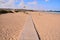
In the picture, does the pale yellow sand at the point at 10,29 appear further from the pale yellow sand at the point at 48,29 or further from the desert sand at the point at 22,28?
the pale yellow sand at the point at 48,29

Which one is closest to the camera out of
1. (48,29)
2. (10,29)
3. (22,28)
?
(10,29)

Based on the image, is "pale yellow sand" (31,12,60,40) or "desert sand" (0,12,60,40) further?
"pale yellow sand" (31,12,60,40)

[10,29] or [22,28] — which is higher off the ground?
[10,29]

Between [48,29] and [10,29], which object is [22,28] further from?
[48,29]

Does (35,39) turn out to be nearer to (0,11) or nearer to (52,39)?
(52,39)

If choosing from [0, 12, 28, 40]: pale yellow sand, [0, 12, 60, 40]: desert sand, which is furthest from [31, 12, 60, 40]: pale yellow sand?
[0, 12, 28, 40]: pale yellow sand

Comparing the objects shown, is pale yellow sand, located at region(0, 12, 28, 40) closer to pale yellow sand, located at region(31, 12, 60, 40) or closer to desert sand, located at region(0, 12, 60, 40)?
desert sand, located at region(0, 12, 60, 40)

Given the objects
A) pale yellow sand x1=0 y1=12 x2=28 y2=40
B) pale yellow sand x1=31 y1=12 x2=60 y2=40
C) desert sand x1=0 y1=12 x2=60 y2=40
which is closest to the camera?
pale yellow sand x1=0 y1=12 x2=28 y2=40

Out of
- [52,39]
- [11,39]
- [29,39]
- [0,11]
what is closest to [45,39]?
[52,39]

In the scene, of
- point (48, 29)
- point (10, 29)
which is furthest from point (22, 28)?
point (48, 29)

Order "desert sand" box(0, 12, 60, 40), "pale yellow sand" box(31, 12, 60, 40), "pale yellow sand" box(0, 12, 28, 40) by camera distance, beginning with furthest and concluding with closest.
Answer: "pale yellow sand" box(31, 12, 60, 40), "desert sand" box(0, 12, 60, 40), "pale yellow sand" box(0, 12, 28, 40)

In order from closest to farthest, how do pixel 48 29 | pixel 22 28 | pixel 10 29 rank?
pixel 10 29 → pixel 48 29 → pixel 22 28

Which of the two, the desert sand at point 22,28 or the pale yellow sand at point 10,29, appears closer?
the pale yellow sand at point 10,29

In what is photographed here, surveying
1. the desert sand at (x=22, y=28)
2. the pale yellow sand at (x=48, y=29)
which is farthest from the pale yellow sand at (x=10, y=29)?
the pale yellow sand at (x=48, y=29)
